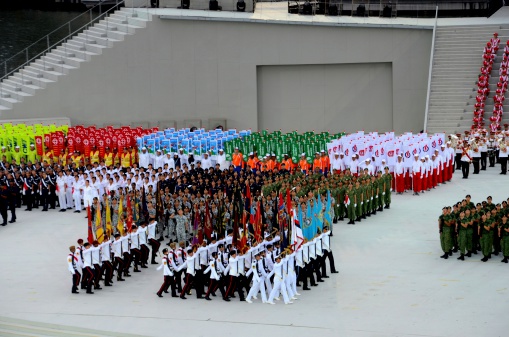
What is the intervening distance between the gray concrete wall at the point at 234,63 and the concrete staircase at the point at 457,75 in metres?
1.04

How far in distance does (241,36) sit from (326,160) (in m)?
12.0

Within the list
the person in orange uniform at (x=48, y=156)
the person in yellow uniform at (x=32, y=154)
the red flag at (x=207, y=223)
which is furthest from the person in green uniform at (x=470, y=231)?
the person in yellow uniform at (x=32, y=154)

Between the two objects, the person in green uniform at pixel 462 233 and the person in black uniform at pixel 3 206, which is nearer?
the person in green uniform at pixel 462 233

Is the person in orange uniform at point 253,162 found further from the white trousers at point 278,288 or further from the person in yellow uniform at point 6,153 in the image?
the white trousers at point 278,288

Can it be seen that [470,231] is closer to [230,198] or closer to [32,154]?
[230,198]

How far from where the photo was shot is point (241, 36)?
43188 millimetres

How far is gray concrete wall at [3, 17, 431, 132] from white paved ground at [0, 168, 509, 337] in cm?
1620

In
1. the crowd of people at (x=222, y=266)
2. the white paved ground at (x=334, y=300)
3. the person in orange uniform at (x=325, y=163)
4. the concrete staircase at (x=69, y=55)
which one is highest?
the concrete staircase at (x=69, y=55)

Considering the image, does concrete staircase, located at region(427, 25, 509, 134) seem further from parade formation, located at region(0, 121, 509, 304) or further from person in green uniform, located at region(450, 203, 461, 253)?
person in green uniform, located at region(450, 203, 461, 253)

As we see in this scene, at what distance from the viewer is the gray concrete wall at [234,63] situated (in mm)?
42094

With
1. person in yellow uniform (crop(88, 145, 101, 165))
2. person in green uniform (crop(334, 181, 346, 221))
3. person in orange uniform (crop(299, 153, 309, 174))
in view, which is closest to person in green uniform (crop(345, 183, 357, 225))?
person in green uniform (crop(334, 181, 346, 221))

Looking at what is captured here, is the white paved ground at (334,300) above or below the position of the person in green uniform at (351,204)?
below

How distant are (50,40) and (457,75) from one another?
660 inches

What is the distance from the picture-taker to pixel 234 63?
43469 millimetres
